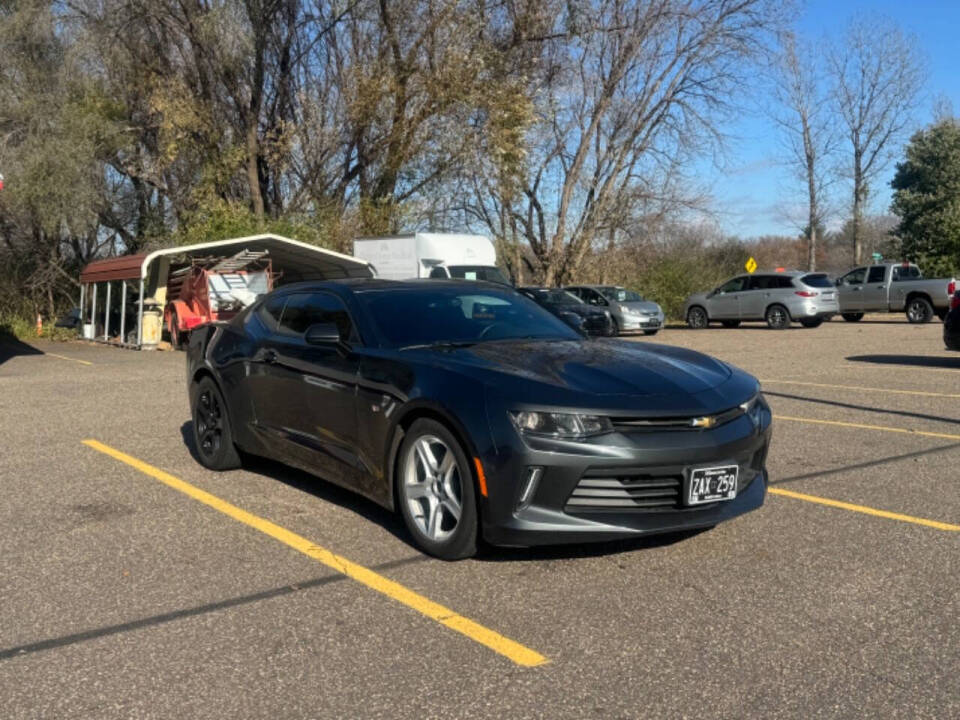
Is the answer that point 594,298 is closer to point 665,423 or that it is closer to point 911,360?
point 911,360

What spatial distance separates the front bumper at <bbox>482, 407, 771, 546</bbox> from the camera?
4352 millimetres

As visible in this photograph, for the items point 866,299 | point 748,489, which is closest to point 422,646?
point 748,489

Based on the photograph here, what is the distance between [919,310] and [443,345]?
26332 mm

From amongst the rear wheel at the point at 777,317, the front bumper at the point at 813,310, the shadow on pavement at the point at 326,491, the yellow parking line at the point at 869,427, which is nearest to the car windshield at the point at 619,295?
the rear wheel at the point at 777,317

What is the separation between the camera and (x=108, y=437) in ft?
28.5

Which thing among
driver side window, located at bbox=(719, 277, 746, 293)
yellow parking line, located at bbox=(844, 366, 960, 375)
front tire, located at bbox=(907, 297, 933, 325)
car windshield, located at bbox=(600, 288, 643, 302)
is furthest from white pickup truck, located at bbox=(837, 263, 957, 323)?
yellow parking line, located at bbox=(844, 366, 960, 375)

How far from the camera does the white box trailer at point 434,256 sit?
2442 centimetres

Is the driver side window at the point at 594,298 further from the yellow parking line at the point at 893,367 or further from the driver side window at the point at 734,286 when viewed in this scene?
the yellow parking line at the point at 893,367

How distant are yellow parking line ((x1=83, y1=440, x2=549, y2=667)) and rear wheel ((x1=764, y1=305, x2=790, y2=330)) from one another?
23732mm

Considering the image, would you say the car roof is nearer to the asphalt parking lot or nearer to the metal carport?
the asphalt parking lot

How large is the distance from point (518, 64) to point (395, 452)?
2790 centimetres

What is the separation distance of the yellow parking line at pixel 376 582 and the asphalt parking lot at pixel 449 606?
2cm

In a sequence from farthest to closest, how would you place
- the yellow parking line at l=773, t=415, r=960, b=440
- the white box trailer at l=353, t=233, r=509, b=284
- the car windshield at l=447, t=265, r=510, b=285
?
the white box trailer at l=353, t=233, r=509, b=284
the car windshield at l=447, t=265, r=510, b=285
the yellow parking line at l=773, t=415, r=960, b=440

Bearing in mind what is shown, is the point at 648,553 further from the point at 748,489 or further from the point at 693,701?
the point at 693,701
